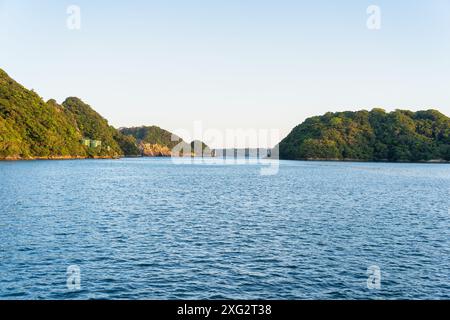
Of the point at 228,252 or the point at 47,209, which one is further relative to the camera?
the point at 47,209

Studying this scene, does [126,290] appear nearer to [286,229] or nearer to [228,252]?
[228,252]

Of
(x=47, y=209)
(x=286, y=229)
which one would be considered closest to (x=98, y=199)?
(x=47, y=209)

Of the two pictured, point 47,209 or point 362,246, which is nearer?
point 362,246

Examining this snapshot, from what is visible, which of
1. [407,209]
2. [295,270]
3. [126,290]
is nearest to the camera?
[126,290]

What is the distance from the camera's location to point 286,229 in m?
56.3

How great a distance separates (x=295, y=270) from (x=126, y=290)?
52.8 ft

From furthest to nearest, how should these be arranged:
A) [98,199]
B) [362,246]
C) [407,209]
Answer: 1. [98,199]
2. [407,209]
3. [362,246]

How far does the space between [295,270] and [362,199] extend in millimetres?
64064

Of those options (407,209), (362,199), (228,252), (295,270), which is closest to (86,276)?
(228,252)

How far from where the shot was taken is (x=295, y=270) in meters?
36.9
